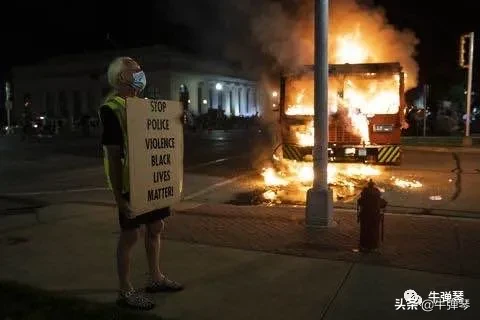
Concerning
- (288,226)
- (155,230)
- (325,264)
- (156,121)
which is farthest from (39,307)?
(288,226)

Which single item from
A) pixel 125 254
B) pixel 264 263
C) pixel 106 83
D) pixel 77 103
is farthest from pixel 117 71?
pixel 77 103

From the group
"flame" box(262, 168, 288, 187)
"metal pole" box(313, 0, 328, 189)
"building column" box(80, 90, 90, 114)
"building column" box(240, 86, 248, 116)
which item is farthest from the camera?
"building column" box(240, 86, 248, 116)

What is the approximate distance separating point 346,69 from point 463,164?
5.41 meters

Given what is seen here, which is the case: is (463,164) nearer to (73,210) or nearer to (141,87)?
(73,210)

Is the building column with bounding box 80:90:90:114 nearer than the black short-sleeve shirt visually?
No

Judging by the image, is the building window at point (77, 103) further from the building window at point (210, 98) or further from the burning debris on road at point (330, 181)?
the burning debris on road at point (330, 181)

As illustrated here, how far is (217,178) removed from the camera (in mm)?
13461

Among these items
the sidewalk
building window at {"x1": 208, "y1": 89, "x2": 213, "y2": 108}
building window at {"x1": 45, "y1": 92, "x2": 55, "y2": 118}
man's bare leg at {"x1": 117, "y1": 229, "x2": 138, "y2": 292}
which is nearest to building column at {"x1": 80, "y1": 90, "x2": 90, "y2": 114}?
building window at {"x1": 45, "y1": 92, "x2": 55, "y2": 118}

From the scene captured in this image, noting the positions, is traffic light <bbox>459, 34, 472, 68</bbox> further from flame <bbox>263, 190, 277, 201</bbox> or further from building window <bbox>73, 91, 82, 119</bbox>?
building window <bbox>73, 91, 82, 119</bbox>

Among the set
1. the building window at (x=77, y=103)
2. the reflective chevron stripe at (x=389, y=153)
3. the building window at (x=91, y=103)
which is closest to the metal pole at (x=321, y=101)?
the reflective chevron stripe at (x=389, y=153)

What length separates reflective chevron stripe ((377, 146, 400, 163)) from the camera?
13.6m

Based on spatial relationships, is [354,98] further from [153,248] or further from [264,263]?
[153,248]

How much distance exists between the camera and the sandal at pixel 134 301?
4.54 m

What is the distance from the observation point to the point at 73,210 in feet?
29.9
